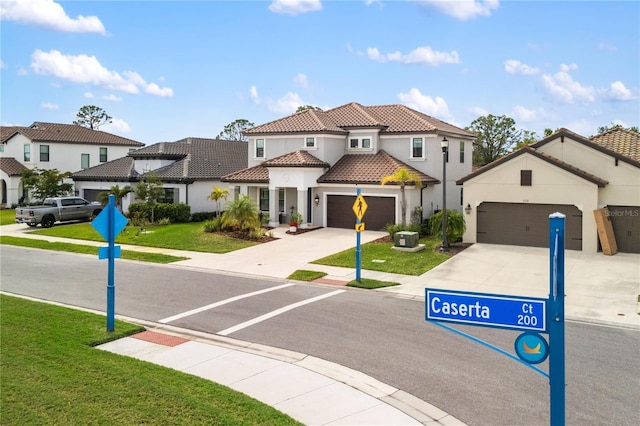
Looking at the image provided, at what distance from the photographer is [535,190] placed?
25.6 m

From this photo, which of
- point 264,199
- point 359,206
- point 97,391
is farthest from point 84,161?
point 97,391

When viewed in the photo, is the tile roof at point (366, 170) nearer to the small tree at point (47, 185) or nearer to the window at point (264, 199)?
the window at point (264, 199)

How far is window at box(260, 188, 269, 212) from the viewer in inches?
1423

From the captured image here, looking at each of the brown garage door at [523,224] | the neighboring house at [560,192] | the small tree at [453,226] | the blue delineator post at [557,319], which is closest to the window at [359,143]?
→ the neighboring house at [560,192]

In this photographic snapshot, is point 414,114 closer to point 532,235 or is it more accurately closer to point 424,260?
point 532,235

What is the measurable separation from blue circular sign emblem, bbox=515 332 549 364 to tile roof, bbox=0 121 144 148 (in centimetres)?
5092

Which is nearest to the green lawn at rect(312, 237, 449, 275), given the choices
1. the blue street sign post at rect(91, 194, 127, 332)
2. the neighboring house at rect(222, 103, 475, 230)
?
the neighboring house at rect(222, 103, 475, 230)

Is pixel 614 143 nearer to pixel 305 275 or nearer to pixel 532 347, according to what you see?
pixel 305 275

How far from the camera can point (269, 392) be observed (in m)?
9.12

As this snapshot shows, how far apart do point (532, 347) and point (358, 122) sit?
30.8 metres

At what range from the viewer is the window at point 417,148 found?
1313 inches

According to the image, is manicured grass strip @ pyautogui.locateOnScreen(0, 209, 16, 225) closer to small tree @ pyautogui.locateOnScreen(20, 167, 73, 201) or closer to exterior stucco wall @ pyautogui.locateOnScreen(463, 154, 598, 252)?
small tree @ pyautogui.locateOnScreen(20, 167, 73, 201)

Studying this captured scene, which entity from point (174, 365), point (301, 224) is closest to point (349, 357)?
point (174, 365)

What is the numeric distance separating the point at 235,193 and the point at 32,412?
29.2 m
